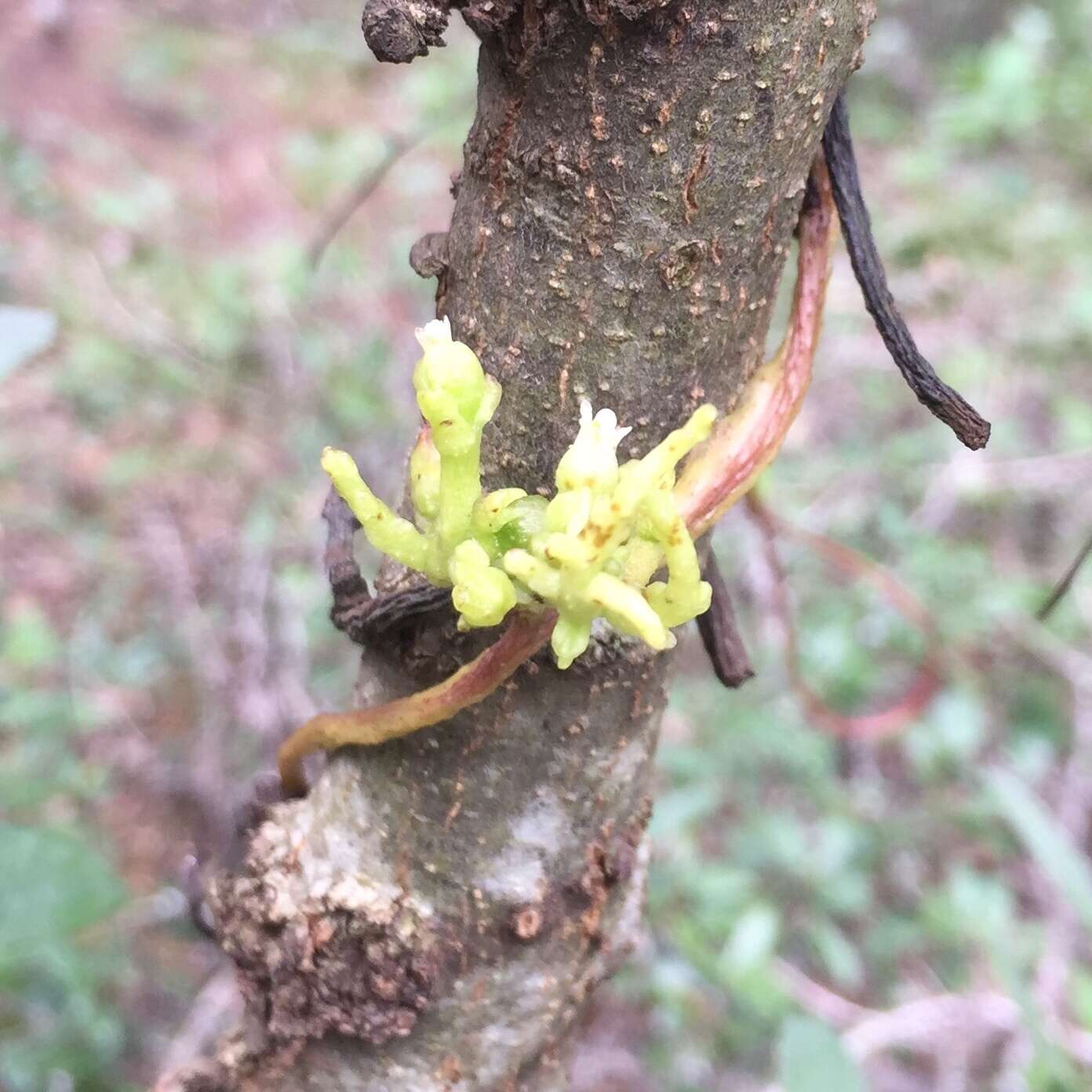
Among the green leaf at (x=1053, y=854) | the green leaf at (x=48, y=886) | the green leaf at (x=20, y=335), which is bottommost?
the green leaf at (x=1053, y=854)

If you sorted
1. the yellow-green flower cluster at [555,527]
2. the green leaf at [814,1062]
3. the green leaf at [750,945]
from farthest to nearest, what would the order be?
the green leaf at [750,945] < the green leaf at [814,1062] < the yellow-green flower cluster at [555,527]

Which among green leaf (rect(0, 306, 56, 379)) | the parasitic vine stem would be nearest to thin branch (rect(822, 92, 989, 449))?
the parasitic vine stem

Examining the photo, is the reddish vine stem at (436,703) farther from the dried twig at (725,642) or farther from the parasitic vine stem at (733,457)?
the dried twig at (725,642)

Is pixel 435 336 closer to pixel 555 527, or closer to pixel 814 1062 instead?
pixel 555 527

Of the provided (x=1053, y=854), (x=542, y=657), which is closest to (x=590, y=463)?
(x=542, y=657)

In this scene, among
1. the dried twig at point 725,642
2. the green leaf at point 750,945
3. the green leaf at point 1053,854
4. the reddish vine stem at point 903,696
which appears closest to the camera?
the dried twig at point 725,642

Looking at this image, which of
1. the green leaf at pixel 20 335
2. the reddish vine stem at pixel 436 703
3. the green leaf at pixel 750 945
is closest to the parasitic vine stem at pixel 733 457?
the reddish vine stem at pixel 436 703
